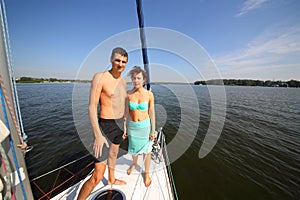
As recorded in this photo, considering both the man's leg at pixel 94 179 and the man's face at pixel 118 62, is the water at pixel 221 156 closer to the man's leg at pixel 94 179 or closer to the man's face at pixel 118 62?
the man's leg at pixel 94 179

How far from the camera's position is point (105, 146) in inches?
59.8

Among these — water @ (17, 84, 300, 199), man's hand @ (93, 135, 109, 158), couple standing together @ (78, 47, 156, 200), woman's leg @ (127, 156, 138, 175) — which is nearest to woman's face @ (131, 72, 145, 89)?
couple standing together @ (78, 47, 156, 200)

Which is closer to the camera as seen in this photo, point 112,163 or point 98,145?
point 98,145

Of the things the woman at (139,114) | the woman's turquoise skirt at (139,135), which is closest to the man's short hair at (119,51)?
the woman at (139,114)

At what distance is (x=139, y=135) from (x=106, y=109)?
2.11 feet

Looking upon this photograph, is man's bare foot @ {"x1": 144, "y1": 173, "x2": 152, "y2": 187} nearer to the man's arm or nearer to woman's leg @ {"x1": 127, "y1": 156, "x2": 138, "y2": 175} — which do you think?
woman's leg @ {"x1": 127, "y1": 156, "x2": 138, "y2": 175}

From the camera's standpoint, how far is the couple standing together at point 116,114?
1.37 meters

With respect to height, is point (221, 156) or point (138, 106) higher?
point (138, 106)

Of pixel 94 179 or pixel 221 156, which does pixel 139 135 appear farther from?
pixel 221 156

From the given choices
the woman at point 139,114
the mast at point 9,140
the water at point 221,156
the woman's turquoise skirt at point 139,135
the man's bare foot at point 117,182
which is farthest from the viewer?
the water at point 221,156

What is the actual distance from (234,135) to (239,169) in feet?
9.51

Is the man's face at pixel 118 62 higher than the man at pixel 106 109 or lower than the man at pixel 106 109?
higher

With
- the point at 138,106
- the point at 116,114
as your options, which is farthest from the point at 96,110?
the point at 138,106

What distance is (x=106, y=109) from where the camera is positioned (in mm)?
1521
